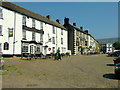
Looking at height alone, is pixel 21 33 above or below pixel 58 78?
above

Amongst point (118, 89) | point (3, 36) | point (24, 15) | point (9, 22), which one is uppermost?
point (24, 15)

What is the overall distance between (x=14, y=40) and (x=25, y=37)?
3466 millimetres

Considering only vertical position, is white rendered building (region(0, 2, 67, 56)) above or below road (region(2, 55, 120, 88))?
above

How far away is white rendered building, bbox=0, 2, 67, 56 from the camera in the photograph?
27.4 m

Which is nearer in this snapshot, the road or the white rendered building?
the road

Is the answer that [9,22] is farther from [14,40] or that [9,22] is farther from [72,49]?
[72,49]

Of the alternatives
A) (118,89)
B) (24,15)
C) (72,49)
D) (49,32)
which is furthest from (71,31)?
(118,89)

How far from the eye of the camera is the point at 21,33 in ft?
101

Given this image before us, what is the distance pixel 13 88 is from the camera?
7.30m

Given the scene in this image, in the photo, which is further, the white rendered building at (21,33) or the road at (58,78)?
the white rendered building at (21,33)

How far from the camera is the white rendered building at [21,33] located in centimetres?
Result: 2736

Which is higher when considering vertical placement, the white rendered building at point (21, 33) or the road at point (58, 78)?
the white rendered building at point (21, 33)

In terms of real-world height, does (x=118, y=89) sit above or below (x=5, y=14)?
below

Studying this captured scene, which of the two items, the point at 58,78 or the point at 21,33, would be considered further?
the point at 21,33
